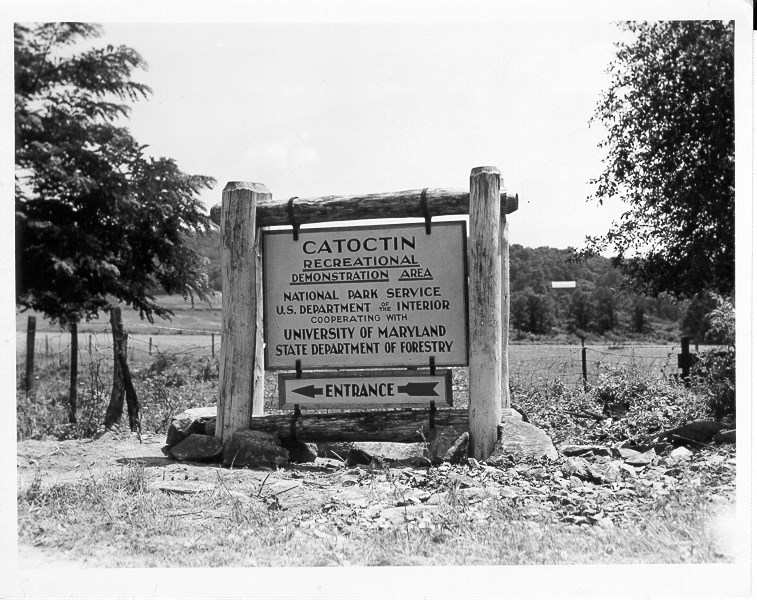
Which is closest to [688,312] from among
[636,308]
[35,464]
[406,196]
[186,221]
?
[636,308]

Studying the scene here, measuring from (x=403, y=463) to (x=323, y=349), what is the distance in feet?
4.18

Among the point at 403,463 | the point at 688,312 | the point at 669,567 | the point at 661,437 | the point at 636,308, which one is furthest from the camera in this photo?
the point at 636,308

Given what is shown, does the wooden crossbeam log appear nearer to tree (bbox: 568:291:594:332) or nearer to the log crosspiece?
the log crosspiece

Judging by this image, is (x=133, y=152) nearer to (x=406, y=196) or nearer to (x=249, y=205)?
(x=249, y=205)

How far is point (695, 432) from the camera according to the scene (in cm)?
723

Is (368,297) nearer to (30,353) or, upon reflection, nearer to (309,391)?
(309,391)

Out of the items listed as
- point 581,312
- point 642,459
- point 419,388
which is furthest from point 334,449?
point 581,312

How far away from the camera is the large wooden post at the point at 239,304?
7.22 meters

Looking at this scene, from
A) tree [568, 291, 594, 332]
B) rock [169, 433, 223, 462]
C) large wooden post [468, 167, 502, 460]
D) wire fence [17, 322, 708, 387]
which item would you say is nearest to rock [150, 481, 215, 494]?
rock [169, 433, 223, 462]

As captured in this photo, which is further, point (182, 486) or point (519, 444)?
point (519, 444)

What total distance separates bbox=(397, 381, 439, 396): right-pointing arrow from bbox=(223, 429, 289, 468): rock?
121cm

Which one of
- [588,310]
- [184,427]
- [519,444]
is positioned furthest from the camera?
[588,310]

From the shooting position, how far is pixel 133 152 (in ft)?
36.3

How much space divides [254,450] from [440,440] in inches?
65.3
